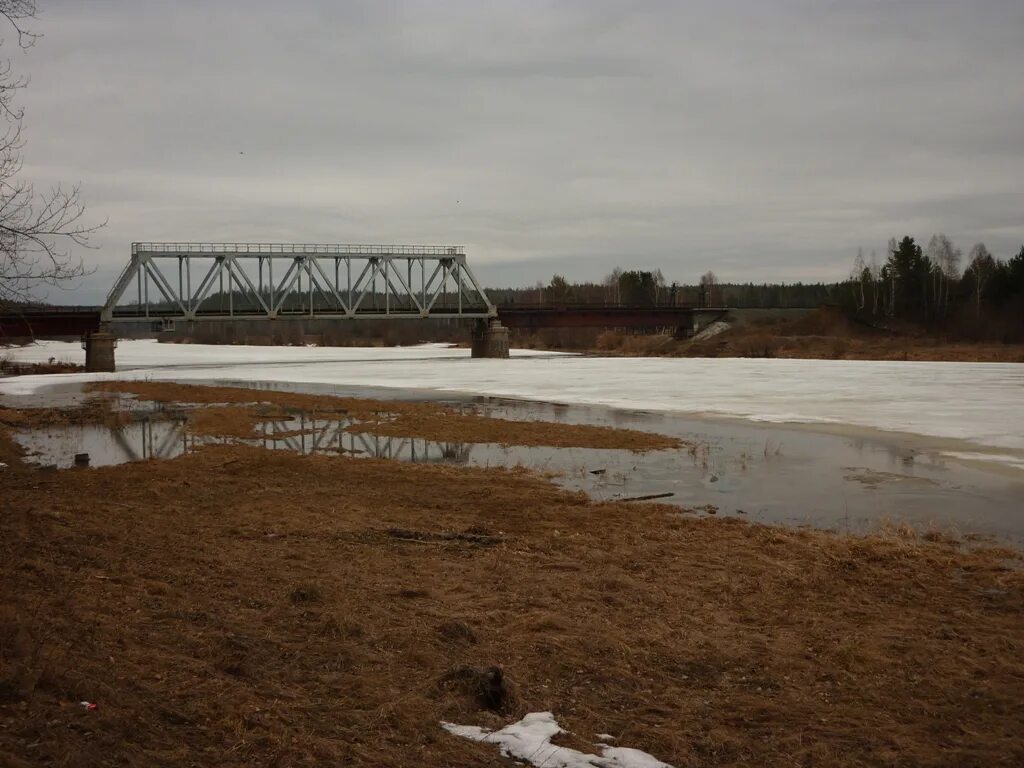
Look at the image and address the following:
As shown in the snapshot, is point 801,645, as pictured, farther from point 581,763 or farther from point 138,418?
point 138,418

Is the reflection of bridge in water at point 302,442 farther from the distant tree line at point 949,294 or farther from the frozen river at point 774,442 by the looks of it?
the distant tree line at point 949,294

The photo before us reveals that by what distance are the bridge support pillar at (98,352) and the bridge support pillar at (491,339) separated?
37.1 m

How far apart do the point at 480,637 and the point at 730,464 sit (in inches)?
529

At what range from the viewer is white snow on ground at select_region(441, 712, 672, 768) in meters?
6.45

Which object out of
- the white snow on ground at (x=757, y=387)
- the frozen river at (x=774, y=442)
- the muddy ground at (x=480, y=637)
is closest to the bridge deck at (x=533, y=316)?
the white snow on ground at (x=757, y=387)

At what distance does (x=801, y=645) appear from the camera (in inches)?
358

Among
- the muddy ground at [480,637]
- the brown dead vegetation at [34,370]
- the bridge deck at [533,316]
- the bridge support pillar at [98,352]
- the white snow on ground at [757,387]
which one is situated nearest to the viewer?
the muddy ground at [480,637]

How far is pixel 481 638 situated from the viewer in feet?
29.7

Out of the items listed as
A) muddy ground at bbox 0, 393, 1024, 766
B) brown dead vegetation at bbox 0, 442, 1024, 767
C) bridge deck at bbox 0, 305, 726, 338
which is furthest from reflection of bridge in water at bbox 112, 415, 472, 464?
bridge deck at bbox 0, 305, 726, 338

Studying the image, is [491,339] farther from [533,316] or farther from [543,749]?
[543,749]

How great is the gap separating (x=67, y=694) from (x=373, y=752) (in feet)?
7.24

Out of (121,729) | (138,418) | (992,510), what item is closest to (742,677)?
(121,729)

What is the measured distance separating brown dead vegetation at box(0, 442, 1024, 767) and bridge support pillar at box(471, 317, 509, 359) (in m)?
80.1

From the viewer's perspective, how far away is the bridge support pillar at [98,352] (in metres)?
73.3
